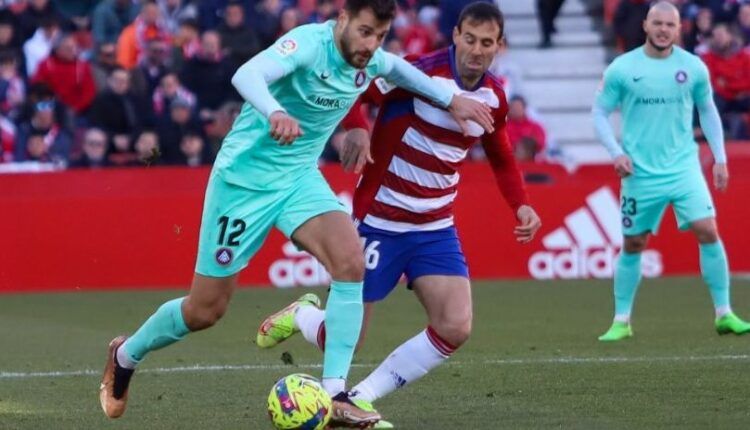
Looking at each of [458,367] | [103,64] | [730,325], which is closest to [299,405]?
[458,367]

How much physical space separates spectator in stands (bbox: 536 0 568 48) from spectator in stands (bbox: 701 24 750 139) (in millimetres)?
2712

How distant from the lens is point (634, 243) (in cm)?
1199

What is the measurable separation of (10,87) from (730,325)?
9.71 meters

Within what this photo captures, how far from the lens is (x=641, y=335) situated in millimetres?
11945

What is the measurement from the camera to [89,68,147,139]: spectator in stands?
1836 cm

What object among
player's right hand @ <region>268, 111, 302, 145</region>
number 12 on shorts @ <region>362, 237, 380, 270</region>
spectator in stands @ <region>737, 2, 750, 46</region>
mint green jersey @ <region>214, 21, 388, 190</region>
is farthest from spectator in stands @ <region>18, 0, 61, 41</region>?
player's right hand @ <region>268, 111, 302, 145</region>

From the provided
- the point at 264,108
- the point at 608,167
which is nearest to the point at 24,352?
the point at 264,108

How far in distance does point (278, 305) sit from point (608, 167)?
13.4ft

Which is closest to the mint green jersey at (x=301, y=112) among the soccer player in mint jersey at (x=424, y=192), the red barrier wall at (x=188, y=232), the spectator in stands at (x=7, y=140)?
the soccer player in mint jersey at (x=424, y=192)

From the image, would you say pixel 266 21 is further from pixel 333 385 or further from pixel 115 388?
pixel 333 385

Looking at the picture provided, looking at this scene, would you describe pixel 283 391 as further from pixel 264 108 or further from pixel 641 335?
pixel 641 335

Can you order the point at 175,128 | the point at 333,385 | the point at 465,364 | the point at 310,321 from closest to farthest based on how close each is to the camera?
the point at 333,385
the point at 310,321
the point at 465,364
the point at 175,128

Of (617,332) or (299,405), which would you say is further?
(617,332)

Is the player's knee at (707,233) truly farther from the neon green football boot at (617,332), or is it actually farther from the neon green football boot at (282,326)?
the neon green football boot at (282,326)
